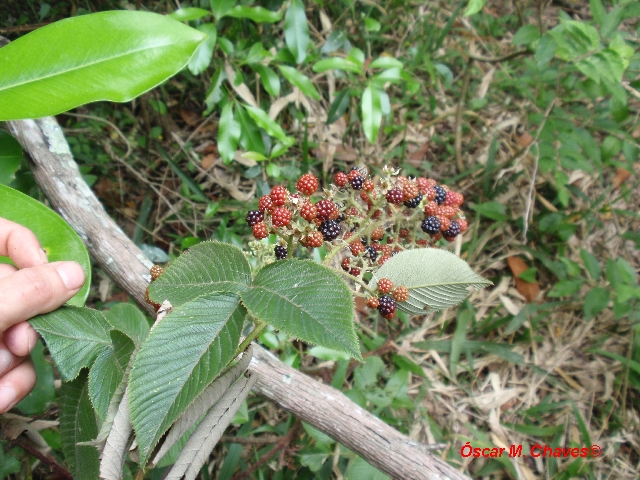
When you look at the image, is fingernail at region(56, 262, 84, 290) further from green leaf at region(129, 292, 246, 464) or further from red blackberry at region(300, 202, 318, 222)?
red blackberry at region(300, 202, 318, 222)

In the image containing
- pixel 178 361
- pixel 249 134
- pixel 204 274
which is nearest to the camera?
pixel 178 361

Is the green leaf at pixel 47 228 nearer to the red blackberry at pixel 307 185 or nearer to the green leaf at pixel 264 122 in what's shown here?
the red blackberry at pixel 307 185

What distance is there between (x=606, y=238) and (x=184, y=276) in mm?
2633

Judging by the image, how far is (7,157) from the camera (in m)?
1.24

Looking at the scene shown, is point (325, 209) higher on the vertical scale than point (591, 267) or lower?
higher

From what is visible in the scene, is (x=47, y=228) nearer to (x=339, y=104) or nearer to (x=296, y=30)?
(x=296, y=30)

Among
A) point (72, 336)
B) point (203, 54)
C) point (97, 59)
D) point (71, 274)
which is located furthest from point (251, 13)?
point (72, 336)

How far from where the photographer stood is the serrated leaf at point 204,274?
0.77 meters

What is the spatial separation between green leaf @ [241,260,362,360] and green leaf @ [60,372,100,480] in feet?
1.41

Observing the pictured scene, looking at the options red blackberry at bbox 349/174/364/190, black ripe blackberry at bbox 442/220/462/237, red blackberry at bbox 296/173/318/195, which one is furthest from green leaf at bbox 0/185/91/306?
black ripe blackberry at bbox 442/220/462/237

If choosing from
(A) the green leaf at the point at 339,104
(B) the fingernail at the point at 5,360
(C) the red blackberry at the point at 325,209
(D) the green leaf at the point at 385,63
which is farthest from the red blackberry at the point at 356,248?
(A) the green leaf at the point at 339,104

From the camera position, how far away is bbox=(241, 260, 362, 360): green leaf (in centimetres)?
66

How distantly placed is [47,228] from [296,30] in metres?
1.12

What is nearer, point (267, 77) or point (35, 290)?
point (35, 290)
